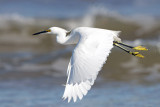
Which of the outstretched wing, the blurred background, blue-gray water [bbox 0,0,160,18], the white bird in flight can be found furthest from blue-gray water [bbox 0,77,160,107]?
blue-gray water [bbox 0,0,160,18]

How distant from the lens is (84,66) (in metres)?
4.68

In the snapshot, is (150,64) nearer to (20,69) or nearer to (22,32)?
(20,69)

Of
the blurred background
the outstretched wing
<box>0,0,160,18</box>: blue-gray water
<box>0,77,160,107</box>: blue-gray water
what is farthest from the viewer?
<box>0,0,160,18</box>: blue-gray water

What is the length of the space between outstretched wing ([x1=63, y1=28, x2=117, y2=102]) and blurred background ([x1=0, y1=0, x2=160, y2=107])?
1.97m

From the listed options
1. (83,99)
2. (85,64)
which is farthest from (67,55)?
(85,64)

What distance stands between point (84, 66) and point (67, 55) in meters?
5.84

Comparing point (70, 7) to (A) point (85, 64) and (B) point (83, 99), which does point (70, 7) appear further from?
(A) point (85, 64)

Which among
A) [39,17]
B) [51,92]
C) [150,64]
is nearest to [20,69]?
[51,92]

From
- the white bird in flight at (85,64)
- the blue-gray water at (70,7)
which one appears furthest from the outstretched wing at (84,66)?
the blue-gray water at (70,7)

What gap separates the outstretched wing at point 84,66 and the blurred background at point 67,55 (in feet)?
6.48

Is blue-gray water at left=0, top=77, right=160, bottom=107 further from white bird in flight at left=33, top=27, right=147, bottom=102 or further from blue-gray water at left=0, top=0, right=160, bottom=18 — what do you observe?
blue-gray water at left=0, top=0, right=160, bottom=18

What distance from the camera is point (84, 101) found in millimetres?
6910

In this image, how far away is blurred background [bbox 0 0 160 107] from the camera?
7234mm

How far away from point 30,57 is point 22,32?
10.6 ft
